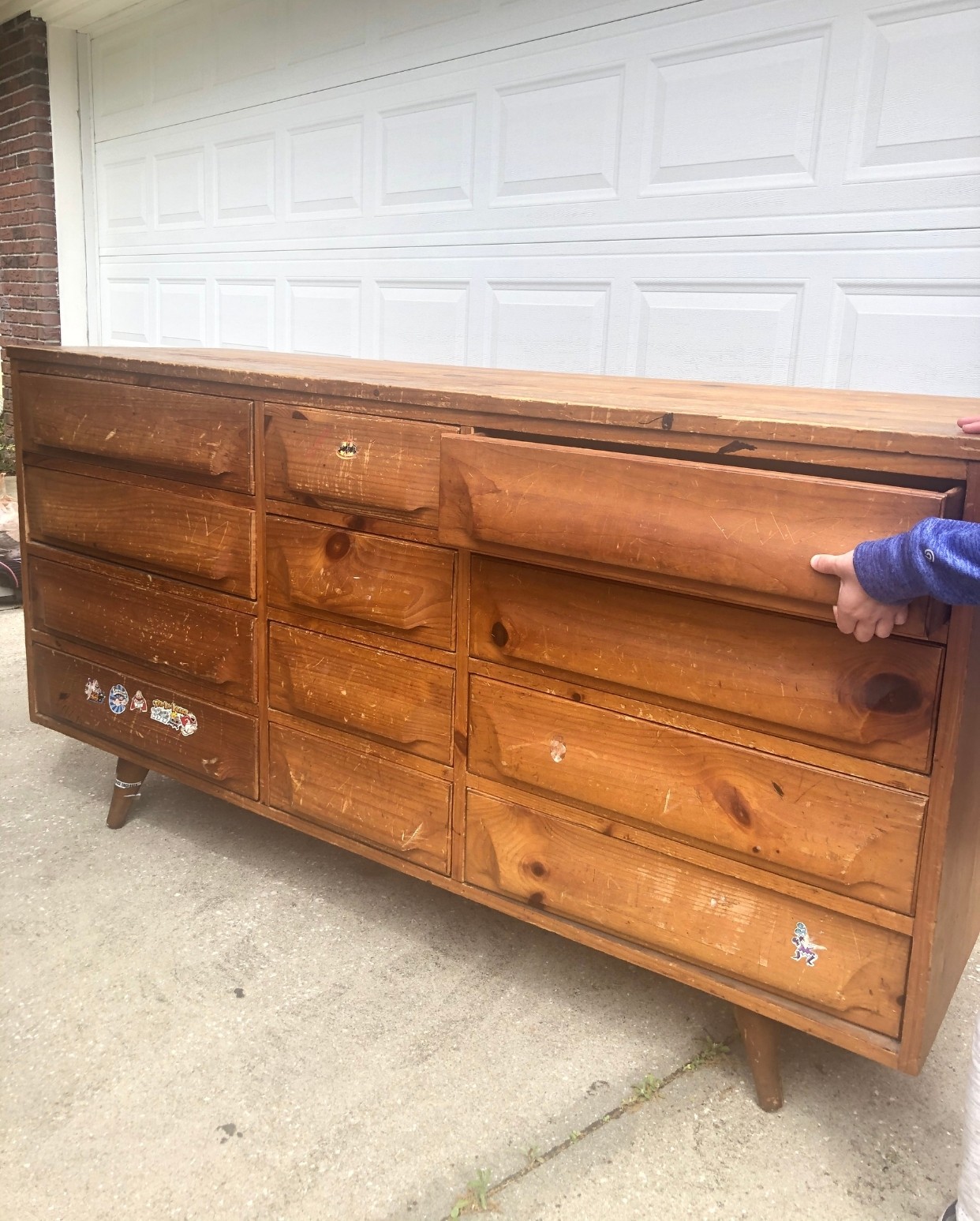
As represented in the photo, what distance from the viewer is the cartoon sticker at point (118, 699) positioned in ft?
7.11

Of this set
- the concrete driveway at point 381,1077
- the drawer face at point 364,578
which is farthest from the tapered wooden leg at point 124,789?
the drawer face at point 364,578

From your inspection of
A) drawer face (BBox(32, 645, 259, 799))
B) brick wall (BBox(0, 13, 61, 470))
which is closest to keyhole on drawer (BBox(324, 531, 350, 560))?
drawer face (BBox(32, 645, 259, 799))

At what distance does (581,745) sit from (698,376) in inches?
59.1

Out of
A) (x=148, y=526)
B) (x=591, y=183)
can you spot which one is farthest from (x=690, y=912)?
(x=591, y=183)

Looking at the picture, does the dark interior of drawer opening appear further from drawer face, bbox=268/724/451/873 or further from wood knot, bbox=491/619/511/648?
drawer face, bbox=268/724/451/873

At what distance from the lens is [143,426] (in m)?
1.93

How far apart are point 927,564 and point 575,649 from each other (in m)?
0.55

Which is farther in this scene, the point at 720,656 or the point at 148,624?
the point at 148,624

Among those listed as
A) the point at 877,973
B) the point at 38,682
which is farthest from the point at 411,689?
the point at 38,682

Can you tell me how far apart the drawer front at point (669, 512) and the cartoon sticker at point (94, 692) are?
3.68 feet

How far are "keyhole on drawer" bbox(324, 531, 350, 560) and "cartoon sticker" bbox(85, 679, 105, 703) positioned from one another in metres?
0.79

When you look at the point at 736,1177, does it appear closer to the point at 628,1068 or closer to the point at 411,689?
the point at 628,1068

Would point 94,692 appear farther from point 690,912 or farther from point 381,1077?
point 690,912

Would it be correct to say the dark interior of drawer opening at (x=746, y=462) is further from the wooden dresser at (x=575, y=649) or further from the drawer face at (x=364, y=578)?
the drawer face at (x=364, y=578)
